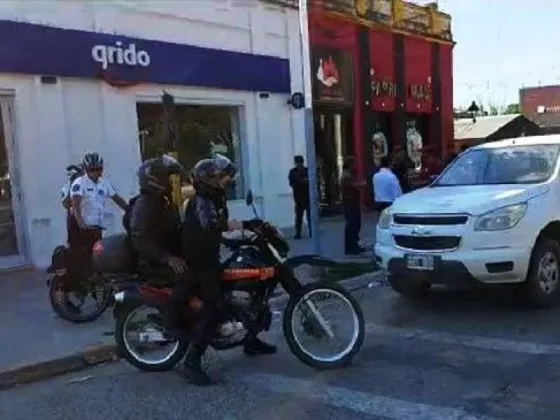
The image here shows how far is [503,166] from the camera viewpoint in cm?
825

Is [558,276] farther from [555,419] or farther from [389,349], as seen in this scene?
[555,419]

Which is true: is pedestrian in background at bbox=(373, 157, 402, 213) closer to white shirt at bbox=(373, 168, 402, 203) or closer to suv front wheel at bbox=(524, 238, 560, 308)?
white shirt at bbox=(373, 168, 402, 203)

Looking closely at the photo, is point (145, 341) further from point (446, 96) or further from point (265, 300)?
point (446, 96)

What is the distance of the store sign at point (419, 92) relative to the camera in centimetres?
2097

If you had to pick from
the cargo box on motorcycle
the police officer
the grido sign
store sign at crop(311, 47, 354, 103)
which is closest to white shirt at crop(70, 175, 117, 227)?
the police officer

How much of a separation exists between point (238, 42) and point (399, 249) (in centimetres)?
821

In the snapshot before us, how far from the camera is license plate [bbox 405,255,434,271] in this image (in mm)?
7109

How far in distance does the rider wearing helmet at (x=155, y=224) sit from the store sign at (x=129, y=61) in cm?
563

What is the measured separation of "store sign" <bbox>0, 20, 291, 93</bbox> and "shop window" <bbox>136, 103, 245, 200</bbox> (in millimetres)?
594

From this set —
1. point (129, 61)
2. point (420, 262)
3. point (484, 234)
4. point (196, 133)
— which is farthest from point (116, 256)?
point (196, 133)

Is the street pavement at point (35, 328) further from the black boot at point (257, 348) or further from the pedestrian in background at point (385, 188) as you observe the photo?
the pedestrian in background at point (385, 188)

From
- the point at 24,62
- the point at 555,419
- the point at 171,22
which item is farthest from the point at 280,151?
the point at 555,419

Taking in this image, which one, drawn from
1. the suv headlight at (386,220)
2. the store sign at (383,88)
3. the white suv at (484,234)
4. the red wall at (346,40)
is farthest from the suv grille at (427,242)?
the store sign at (383,88)

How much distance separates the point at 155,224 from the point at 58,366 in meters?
1.58
